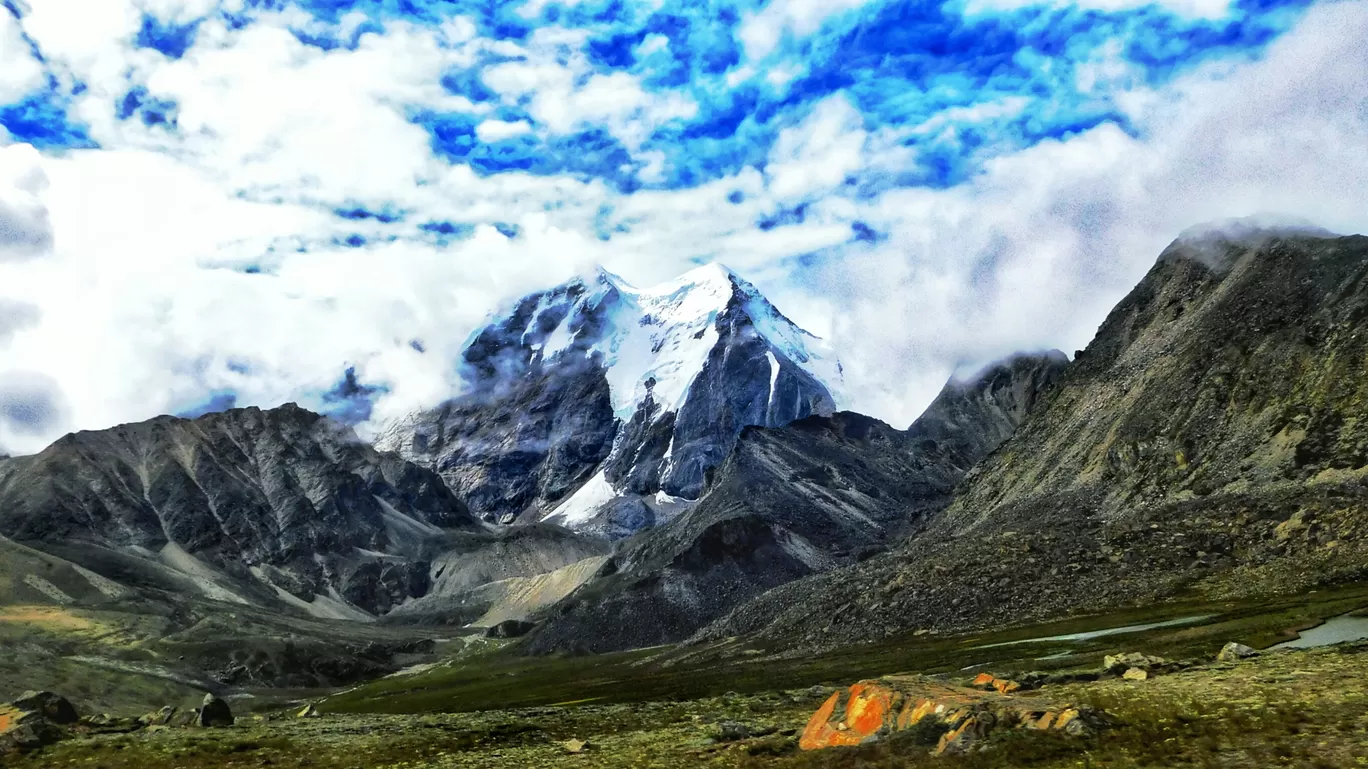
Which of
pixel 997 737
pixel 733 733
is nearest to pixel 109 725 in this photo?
pixel 733 733

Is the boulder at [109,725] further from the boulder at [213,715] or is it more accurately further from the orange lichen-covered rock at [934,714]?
the orange lichen-covered rock at [934,714]

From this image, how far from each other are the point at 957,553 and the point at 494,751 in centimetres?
12521

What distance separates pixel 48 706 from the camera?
70.1m

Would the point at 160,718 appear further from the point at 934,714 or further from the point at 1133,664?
the point at 1133,664

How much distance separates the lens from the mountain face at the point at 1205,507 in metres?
132

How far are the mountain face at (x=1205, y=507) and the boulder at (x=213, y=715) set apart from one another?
101736 mm

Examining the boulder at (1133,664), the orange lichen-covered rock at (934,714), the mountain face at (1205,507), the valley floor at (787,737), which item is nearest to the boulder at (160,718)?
the valley floor at (787,737)

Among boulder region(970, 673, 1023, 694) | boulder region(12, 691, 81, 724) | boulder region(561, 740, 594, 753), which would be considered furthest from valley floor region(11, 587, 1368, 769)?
→ boulder region(12, 691, 81, 724)

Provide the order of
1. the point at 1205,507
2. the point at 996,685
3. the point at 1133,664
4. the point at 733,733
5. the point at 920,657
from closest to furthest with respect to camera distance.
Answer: the point at 733,733, the point at 996,685, the point at 1133,664, the point at 920,657, the point at 1205,507

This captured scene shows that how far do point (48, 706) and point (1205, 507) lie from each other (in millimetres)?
152355

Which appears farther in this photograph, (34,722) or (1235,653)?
(34,722)

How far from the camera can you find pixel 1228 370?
184625mm

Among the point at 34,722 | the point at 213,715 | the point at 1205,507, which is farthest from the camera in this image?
the point at 1205,507

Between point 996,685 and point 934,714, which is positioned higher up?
point 934,714
